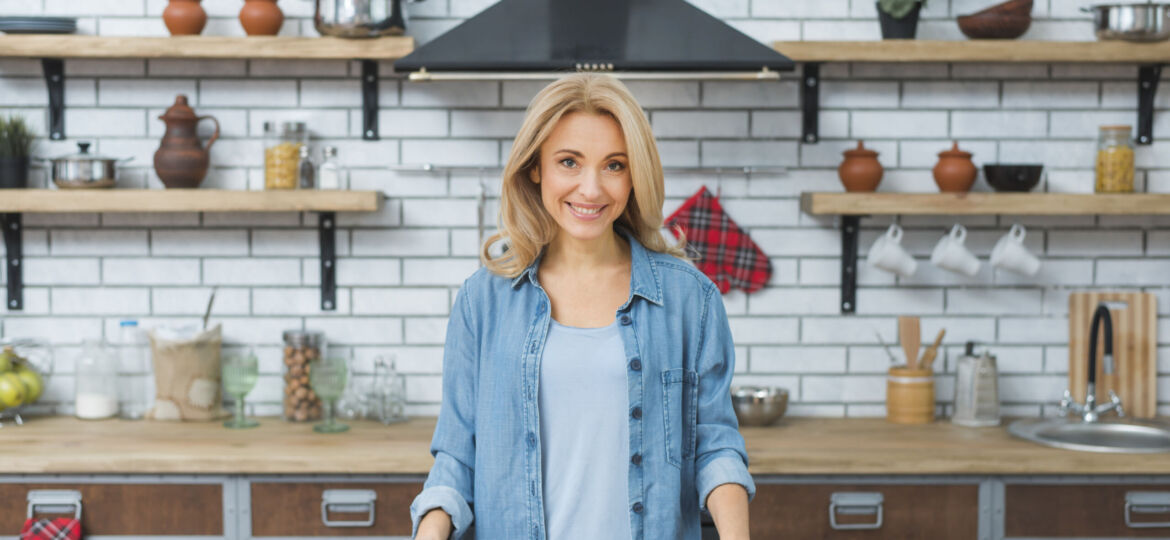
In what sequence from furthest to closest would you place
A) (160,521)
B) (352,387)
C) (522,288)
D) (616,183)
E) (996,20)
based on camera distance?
(352,387)
(996,20)
(160,521)
(522,288)
(616,183)

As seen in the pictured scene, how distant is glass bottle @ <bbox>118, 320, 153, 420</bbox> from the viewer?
321 centimetres

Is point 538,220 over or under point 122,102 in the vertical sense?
under

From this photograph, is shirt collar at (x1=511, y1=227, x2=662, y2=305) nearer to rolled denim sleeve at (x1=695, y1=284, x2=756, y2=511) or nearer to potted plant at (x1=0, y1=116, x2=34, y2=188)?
rolled denim sleeve at (x1=695, y1=284, x2=756, y2=511)

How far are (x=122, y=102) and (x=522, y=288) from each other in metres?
2.03

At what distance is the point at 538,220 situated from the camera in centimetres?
187

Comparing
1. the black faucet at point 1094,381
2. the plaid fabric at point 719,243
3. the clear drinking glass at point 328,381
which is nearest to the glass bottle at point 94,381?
the clear drinking glass at point 328,381

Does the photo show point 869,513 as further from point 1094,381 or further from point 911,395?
point 1094,381

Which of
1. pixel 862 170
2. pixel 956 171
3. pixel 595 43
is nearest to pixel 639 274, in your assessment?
pixel 595 43

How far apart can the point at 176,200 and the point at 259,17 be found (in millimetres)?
575

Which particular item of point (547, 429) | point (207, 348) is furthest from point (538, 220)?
point (207, 348)

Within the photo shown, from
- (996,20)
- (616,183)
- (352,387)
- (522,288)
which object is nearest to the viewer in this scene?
(616,183)

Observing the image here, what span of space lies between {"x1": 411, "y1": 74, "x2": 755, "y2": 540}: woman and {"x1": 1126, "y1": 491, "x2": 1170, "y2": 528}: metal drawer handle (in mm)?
1500

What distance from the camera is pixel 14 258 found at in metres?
3.29

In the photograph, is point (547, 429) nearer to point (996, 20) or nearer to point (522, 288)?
point (522, 288)
